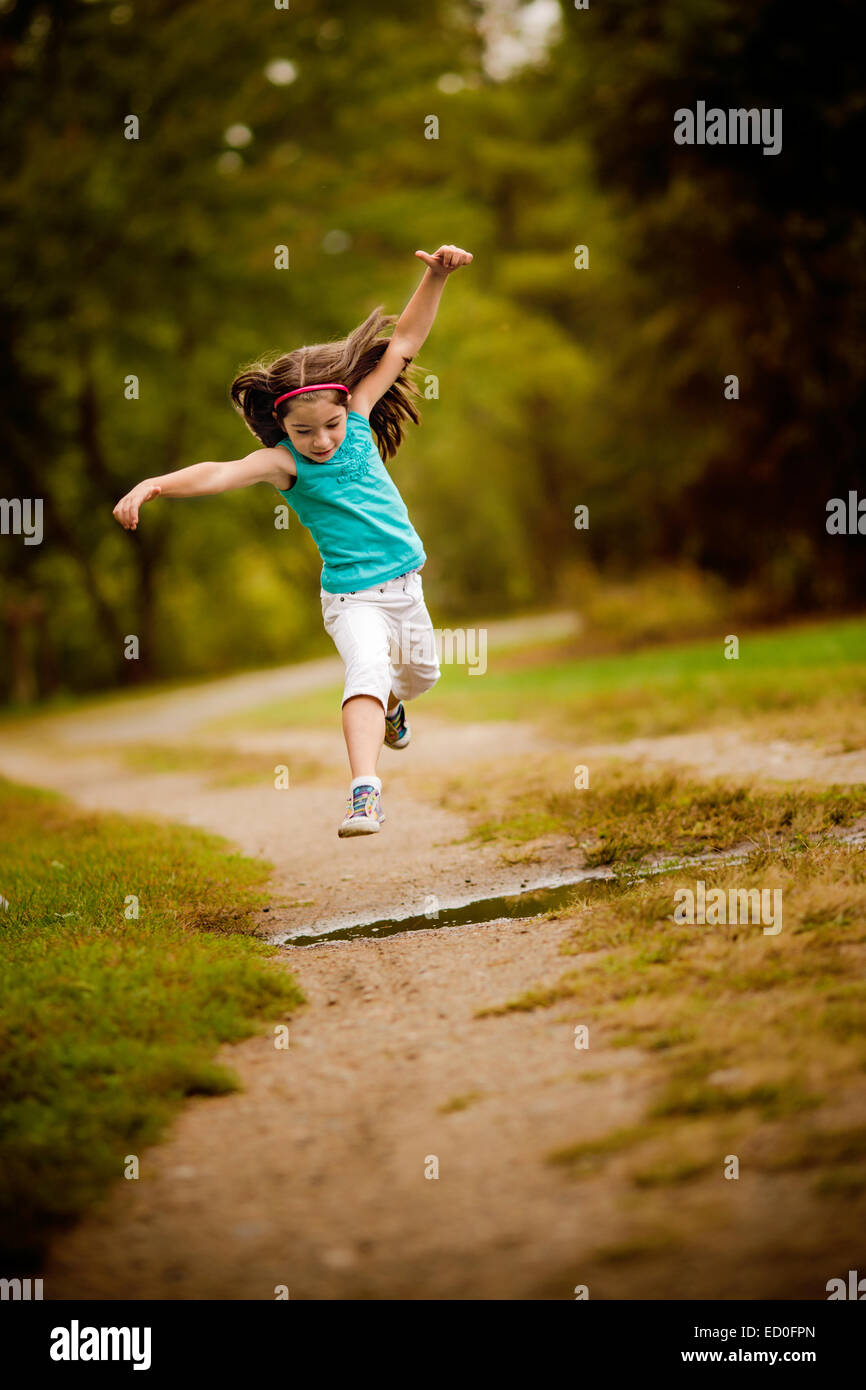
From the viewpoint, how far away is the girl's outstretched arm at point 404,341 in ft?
16.4

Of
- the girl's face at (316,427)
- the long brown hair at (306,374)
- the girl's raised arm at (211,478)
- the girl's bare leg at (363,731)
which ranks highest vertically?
the long brown hair at (306,374)

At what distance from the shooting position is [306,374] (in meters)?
4.80

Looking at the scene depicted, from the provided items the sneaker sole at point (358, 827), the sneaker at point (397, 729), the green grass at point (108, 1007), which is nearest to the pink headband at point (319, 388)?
the sneaker at point (397, 729)

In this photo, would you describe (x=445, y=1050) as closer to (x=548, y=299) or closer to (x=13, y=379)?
(x=13, y=379)

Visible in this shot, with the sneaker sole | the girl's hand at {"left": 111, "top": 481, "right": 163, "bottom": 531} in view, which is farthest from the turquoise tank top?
the sneaker sole

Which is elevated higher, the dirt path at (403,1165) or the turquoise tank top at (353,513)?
the turquoise tank top at (353,513)

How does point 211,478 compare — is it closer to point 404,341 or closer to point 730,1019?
point 404,341

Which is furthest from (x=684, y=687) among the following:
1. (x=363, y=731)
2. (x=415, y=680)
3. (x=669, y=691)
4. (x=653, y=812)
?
(x=363, y=731)

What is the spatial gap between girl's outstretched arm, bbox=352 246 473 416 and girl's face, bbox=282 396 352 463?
8.7 inches

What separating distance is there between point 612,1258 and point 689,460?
18231 millimetres

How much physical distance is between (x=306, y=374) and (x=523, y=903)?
225 cm

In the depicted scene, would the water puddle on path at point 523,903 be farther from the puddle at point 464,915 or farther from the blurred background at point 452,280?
the blurred background at point 452,280

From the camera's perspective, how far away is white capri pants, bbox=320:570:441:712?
475 centimetres

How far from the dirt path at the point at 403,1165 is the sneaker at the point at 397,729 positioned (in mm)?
1562
